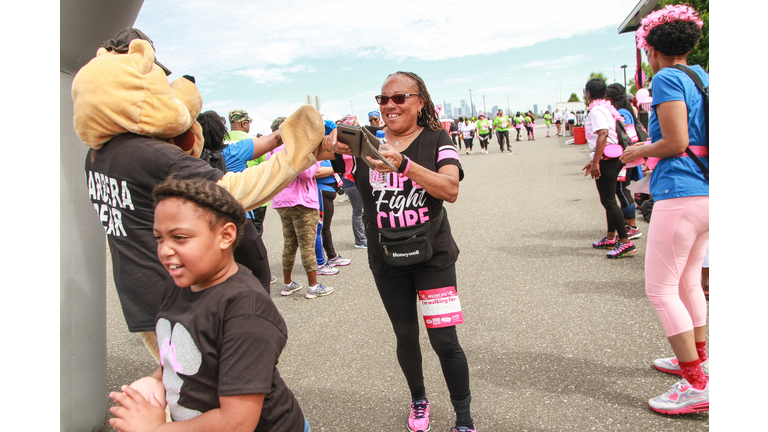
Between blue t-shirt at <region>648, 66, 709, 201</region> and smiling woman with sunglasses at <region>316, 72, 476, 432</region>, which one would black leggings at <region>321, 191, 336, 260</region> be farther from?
blue t-shirt at <region>648, 66, 709, 201</region>

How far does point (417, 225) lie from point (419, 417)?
1.07 meters

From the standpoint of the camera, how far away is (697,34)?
8.25ft

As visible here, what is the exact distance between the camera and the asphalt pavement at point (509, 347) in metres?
2.70

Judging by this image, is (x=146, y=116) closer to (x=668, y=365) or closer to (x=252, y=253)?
(x=252, y=253)

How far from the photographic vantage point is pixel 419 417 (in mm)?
2566

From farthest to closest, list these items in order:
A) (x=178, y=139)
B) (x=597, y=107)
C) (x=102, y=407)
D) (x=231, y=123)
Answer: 1. (x=231, y=123)
2. (x=597, y=107)
3. (x=102, y=407)
4. (x=178, y=139)

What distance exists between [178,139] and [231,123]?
386 cm

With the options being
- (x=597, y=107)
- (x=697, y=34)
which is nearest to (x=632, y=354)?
(x=697, y=34)

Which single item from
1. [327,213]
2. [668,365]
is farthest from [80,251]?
[327,213]

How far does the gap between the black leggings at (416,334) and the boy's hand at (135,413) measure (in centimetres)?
125

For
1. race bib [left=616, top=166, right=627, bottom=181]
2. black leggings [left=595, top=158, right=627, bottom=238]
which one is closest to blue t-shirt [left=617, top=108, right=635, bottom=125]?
race bib [left=616, top=166, right=627, bottom=181]

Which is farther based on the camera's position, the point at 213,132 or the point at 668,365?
the point at 213,132

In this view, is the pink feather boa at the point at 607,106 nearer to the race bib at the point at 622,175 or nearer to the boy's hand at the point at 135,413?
the race bib at the point at 622,175
